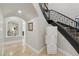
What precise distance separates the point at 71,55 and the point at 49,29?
1.94 ft

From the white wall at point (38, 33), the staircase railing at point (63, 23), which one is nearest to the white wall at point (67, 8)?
the staircase railing at point (63, 23)

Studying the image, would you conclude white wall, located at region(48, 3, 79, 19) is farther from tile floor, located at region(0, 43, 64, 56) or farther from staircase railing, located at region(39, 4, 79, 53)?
tile floor, located at region(0, 43, 64, 56)

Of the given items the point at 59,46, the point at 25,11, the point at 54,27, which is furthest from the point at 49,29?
the point at 25,11

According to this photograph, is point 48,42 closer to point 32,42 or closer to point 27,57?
point 32,42

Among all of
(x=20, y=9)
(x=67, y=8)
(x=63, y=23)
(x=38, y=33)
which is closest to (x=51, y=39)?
(x=38, y=33)

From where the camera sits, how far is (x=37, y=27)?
2.40 meters

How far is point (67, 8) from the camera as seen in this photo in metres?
2.34

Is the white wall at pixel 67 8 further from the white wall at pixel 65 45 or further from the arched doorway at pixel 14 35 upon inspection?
the arched doorway at pixel 14 35

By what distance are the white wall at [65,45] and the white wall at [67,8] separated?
0.39m

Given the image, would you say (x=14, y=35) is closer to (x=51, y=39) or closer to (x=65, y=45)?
(x=51, y=39)

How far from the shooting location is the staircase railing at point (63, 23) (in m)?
2.34

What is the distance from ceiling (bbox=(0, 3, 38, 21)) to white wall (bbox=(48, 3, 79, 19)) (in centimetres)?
33

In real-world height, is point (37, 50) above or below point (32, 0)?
below

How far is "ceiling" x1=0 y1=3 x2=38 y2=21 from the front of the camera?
7.70 ft
